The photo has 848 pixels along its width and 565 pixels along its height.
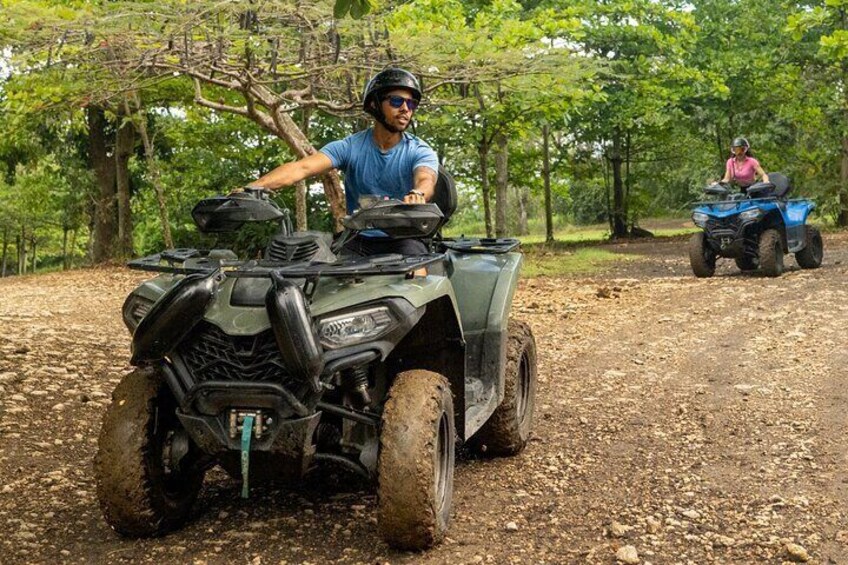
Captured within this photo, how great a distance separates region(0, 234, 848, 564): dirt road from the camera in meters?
3.98

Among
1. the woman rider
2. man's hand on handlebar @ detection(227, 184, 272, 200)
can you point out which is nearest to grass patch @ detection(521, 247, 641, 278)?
the woman rider

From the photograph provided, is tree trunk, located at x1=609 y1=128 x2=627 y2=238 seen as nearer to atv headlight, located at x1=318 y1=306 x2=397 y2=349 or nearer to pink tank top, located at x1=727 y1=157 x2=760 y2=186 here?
pink tank top, located at x1=727 y1=157 x2=760 y2=186

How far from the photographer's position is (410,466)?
145 inches

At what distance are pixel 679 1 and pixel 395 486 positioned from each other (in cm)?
2872

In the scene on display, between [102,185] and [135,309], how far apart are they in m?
22.0

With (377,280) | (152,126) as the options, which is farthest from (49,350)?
(152,126)

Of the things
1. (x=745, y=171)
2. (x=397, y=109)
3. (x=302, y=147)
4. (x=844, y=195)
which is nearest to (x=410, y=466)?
(x=397, y=109)

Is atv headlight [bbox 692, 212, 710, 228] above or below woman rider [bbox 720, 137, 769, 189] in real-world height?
below

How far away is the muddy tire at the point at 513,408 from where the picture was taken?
5.27 meters

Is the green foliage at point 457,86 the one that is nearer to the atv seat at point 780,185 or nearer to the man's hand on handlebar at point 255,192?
the man's hand on handlebar at point 255,192

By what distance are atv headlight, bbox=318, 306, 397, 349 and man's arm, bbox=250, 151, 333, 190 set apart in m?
1.11

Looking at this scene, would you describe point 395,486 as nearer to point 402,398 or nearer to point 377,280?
point 402,398

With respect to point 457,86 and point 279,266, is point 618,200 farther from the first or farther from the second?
point 279,266

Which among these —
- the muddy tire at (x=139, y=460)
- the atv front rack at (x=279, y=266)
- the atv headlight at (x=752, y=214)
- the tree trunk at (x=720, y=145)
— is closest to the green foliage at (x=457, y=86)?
the tree trunk at (x=720, y=145)
